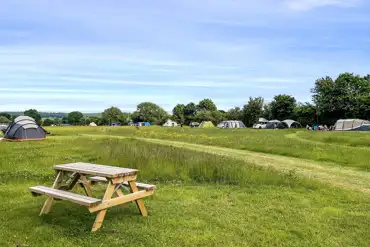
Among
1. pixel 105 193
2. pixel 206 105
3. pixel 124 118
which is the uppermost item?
pixel 206 105

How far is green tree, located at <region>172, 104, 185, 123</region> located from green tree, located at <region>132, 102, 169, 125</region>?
55.8 ft

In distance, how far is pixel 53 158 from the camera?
501 inches

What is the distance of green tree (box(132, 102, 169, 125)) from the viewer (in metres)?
129

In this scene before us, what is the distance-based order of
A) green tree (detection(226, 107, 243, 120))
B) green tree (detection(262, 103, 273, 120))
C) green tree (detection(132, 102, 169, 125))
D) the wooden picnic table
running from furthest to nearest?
green tree (detection(132, 102, 169, 125))
green tree (detection(226, 107, 243, 120))
green tree (detection(262, 103, 273, 120))
the wooden picnic table

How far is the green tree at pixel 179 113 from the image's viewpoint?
101125 millimetres

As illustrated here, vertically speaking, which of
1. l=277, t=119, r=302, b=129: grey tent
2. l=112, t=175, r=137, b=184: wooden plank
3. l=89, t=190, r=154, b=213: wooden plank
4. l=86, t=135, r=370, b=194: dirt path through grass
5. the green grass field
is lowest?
the green grass field

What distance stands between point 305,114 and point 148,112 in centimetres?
8086

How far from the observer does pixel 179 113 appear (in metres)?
106

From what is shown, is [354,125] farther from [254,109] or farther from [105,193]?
[105,193]

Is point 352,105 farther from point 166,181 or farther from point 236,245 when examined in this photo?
point 236,245

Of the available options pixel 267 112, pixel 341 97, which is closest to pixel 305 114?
pixel 341 97

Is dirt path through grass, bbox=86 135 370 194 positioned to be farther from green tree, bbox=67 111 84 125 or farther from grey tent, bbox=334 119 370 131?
green tree, bbox=67 111 84 125

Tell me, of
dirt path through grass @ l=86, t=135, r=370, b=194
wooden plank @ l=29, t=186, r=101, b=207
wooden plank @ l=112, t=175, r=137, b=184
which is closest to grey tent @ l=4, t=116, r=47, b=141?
dirt path through grass @ l=86, t=135, r=370, b=194

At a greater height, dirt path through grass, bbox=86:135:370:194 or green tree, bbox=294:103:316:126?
green tree, bbox=294:103:316:126
